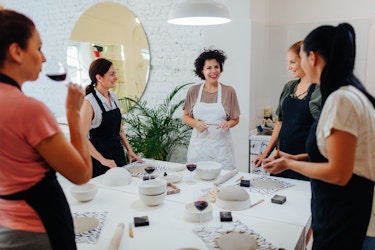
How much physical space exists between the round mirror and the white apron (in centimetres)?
144

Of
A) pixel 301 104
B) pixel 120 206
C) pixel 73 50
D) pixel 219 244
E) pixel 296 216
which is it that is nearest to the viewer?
pixel 219 244

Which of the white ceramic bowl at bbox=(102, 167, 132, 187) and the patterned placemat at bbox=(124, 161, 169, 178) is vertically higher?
the white ceramic bowl at bbox=(102, 167, 132, 187)

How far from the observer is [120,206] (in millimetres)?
1800

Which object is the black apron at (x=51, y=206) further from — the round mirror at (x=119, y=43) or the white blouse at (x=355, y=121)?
the round mirror at (x=119, y=43)

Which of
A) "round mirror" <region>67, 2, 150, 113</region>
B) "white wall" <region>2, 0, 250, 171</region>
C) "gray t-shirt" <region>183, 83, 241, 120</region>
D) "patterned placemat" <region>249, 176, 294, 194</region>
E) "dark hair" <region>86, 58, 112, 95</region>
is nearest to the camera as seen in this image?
"patterned placemat" <region>249, 176, 294, 194</region>

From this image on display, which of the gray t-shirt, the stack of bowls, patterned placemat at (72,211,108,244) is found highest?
the gray t-shirt

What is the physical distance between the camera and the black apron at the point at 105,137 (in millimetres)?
2531

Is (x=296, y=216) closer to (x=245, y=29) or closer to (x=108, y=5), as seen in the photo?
(x=245, y=29)

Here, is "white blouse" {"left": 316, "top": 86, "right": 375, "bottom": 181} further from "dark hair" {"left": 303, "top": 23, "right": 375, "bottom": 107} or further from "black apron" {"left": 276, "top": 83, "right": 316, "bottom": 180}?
"black apron" {"left": 276, "top": 83, "right": 316, "bottom": 180}

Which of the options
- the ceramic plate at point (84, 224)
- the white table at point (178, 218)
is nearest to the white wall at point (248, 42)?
the white table at point (178, 218)

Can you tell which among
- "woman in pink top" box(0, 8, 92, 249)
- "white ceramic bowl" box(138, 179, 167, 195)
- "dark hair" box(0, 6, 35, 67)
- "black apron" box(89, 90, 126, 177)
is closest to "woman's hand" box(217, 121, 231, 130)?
"black apron" box(89, 90, 126, 177)

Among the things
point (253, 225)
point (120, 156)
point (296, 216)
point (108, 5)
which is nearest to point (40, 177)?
point (253, 225)

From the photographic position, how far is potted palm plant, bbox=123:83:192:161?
12.4 ft

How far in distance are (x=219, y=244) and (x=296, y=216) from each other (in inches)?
20.2
